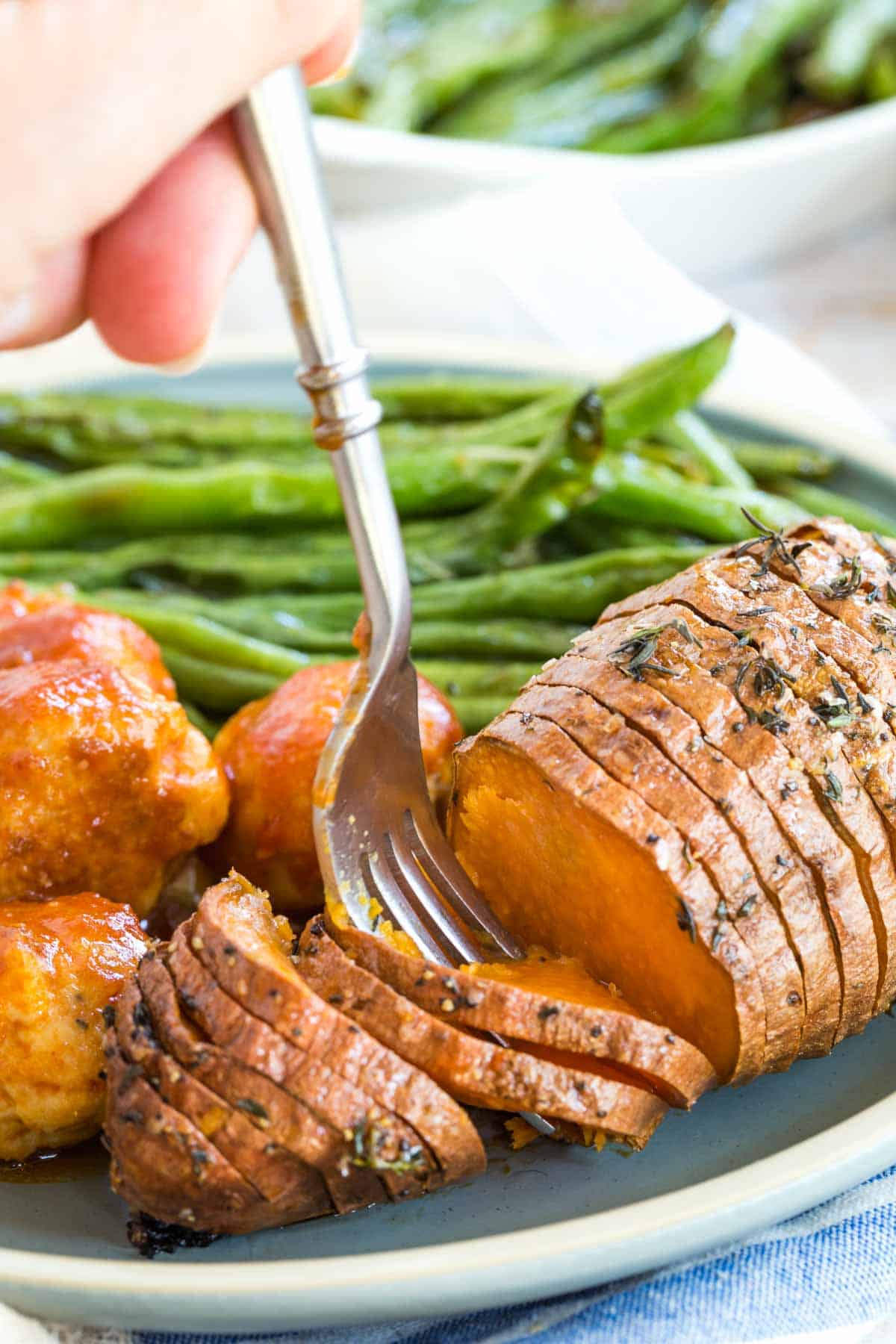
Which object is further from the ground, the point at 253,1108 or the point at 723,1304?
the point at 253,1108

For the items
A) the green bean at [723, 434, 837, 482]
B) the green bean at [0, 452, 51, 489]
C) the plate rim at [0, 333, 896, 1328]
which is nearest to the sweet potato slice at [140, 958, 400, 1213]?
the plate rim at [0, 333, 896, 1328]

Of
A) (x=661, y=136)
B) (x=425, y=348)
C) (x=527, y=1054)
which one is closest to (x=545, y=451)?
(x=425, y=348)

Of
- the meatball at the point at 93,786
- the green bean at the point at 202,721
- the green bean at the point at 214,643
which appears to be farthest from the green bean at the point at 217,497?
the meatball at the point at 93,786

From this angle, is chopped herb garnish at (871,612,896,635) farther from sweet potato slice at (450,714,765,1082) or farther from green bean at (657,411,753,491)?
green bean at (657,411,753,491)

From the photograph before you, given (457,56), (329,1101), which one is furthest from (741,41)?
(329,1101)

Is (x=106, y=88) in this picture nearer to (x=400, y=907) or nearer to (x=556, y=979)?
(x=400, y=907)

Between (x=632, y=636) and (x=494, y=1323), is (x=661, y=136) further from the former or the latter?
(x=494, y=1323)
